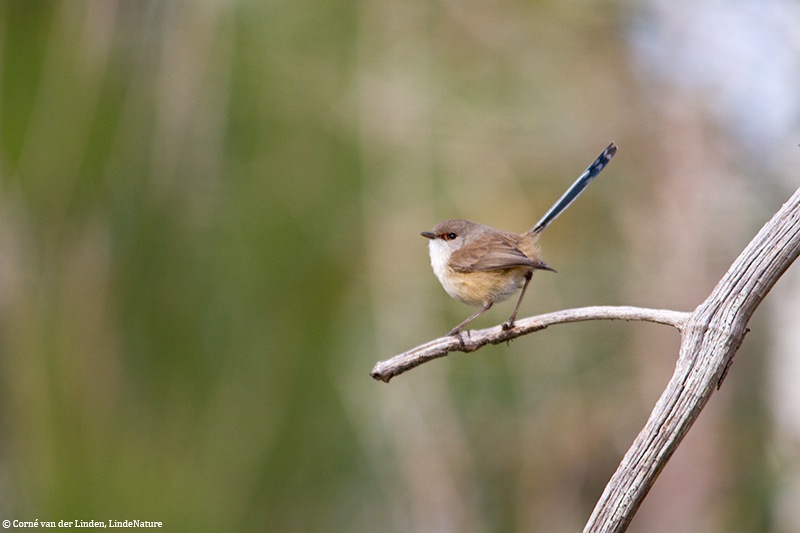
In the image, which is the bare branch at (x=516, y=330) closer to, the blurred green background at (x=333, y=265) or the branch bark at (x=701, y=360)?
the branch bark at (x=701, y=360)

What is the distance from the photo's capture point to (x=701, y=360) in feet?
3.71

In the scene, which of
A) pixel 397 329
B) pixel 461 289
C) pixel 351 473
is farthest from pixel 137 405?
pixel 461 289

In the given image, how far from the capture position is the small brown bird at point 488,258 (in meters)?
2.44

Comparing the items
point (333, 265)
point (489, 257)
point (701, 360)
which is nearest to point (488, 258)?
point (489, 257)

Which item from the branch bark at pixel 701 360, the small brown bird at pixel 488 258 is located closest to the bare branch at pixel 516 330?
the branch bark at pixel 701 360

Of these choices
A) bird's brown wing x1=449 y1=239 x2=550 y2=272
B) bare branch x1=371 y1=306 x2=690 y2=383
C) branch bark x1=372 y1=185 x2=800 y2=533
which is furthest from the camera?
bird's brown wing x1=449 y1=239 x2=550 y2=272

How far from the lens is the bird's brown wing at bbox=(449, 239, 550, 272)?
2.38 meters

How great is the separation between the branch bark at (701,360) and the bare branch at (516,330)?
0.28 ft

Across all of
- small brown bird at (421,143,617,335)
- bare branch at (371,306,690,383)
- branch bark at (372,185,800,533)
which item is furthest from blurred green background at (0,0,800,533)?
branch bark at (372,185,800,533)

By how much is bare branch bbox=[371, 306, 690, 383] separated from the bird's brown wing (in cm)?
74

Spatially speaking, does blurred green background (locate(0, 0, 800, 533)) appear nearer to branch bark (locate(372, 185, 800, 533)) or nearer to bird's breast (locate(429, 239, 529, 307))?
bird's breast (locate(429, 239, 529, 307))

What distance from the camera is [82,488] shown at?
7.91 feet

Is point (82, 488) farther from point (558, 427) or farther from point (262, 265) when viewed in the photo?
point (558, 427)

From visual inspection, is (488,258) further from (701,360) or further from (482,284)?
(701,360)
